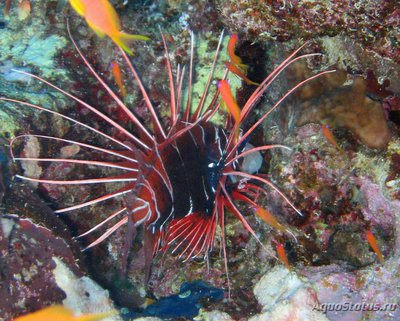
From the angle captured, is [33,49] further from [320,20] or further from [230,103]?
[320,20]

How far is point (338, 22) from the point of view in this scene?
2.74m

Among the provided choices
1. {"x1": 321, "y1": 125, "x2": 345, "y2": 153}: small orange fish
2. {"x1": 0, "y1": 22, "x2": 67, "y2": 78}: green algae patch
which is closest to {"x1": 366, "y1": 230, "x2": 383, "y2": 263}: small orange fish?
{"x1": 321, "y1": 125, "x2": 345, "y2": 153}: small orange fish

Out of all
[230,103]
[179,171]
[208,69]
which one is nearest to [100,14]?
[230,103]

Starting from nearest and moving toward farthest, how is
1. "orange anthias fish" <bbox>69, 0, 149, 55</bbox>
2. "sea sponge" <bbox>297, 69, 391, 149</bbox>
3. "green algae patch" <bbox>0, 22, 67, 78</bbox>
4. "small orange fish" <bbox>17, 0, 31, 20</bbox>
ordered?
"orange anthias fish" <bbox>69, 0, 149, 55</bbox>
"sea sponge" <bbox>297, 69, 391, 149</bbox>
"green algae patch" <bbox>0, 22, 67, 78</bbox>
"small orange fish" <bbox>17, 0, 31, 20</bbox>

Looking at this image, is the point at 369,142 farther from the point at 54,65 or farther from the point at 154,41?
the point at 54,65

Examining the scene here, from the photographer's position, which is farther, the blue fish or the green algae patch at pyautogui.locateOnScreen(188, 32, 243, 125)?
the green algae patch at pyautogui.locateOnScreen(188, 32, 243, 125)

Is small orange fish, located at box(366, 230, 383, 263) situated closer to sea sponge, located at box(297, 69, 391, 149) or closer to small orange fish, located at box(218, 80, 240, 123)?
sea sponge, located at box(297, 69, 391, 149)

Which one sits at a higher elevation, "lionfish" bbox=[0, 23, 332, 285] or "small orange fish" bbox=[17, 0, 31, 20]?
"small orange fish" bbox=[17, 0, 31, 20]

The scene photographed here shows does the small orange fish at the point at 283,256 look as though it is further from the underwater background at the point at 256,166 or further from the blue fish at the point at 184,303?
the blue fish at the point at 184,303

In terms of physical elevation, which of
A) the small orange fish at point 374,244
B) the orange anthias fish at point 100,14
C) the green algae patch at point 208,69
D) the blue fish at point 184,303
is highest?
the orange anthias fish at point 100,14

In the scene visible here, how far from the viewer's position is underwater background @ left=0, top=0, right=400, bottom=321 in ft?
8.27

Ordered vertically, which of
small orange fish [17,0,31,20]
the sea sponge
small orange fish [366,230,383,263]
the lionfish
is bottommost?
small orange fish [366,230,383,263]

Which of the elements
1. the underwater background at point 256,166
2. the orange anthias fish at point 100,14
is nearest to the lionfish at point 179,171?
the underwater background at point 256,166

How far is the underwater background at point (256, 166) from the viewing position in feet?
8.27
